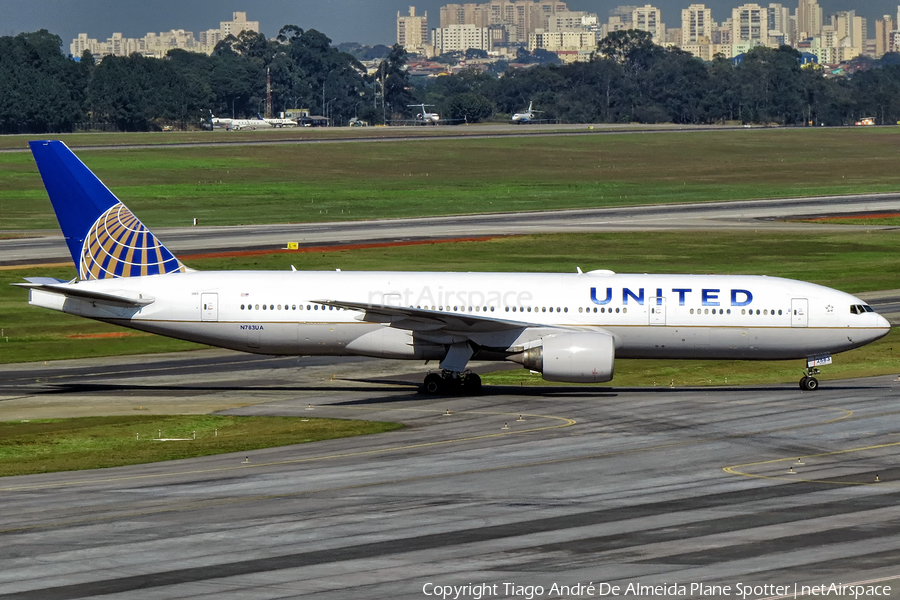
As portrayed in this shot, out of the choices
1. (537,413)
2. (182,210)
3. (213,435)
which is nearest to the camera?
(213,435)

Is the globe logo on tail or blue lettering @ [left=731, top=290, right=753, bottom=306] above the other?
the globe logo on tail

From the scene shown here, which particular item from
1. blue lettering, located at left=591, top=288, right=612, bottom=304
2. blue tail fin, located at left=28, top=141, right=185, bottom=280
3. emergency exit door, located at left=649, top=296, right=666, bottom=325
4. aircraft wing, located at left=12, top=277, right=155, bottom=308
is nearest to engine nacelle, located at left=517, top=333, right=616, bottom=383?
blue lettering, located at left=591, top=288, right=612, bottom=304

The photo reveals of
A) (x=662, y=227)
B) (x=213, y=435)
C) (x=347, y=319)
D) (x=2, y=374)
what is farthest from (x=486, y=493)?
(x=662, y=227)

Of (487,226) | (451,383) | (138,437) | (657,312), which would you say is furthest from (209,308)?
(487,226)

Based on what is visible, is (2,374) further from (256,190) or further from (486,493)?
(256,190)

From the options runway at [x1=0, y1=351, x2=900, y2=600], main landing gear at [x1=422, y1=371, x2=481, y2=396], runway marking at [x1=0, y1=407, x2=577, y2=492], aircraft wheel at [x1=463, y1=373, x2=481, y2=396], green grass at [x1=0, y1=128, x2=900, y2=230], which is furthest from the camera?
green grass at [x1=0, y1=128, x2=900, y2=230]

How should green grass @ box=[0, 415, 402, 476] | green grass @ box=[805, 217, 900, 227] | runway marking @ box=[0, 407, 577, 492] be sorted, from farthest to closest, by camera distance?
1. green grass @ box=[805, 217, 900, 227]
2. green grass @ box=[0, 415, 402, 476]
3. runway marking @ box=[0, 407, 577, 492]

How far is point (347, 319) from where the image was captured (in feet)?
152

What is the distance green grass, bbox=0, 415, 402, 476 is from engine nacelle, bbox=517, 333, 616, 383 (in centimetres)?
643

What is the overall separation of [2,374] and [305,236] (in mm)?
46620

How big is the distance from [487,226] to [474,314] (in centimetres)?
5570

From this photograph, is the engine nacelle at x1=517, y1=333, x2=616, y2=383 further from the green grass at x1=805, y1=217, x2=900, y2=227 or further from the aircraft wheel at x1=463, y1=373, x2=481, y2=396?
the green grass at x1=805, y1=217, x2=900, y2=227

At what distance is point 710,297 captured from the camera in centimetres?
4656

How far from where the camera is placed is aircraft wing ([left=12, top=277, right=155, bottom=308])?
148 feet
